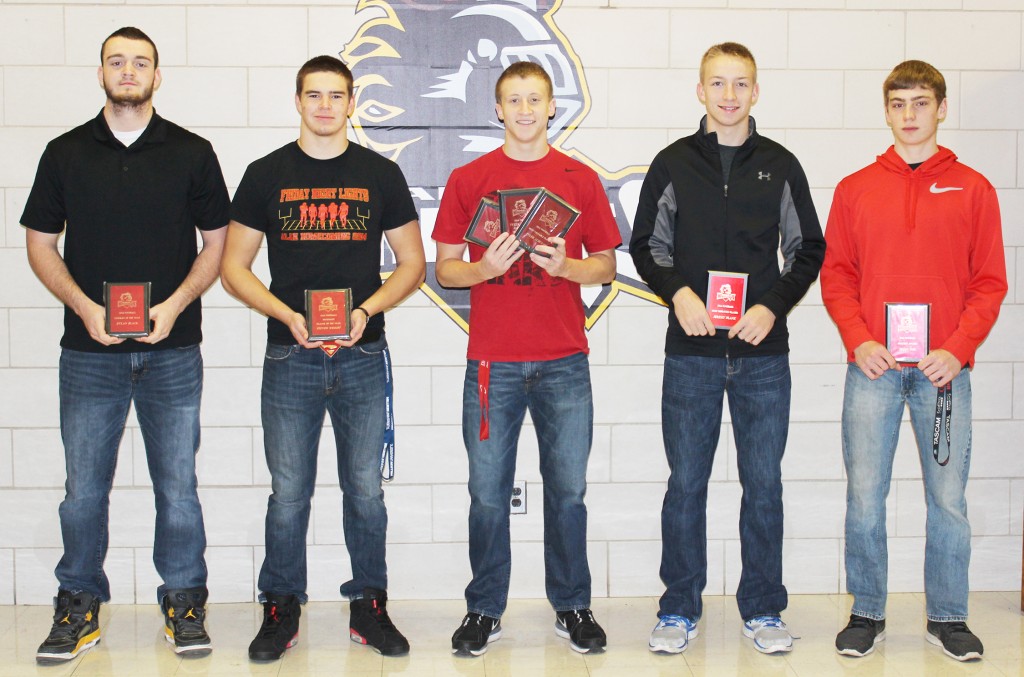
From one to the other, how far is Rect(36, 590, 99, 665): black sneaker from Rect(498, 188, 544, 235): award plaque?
5.88 ft

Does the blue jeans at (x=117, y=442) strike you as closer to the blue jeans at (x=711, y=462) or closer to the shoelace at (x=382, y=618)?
the shoelace at (x=382, y=618)

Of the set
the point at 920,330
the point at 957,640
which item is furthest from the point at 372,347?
the point at 957,640

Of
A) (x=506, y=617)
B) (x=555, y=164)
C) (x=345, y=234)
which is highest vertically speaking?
(x=555, y=164)

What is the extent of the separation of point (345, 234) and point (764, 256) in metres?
1.31

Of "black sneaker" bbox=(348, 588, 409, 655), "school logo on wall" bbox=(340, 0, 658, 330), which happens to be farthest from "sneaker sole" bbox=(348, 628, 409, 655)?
"school logo on wall" bbox=(340, 0, 658, 330)

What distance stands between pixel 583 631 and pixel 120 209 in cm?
196

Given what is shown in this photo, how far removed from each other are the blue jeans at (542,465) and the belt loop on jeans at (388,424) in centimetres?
26

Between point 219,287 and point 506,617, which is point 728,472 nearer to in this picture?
point 506,617

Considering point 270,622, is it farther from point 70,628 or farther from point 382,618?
point 70,628

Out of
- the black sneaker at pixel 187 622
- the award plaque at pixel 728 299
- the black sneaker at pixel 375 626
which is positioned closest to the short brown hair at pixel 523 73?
the award plaque at pixel 728 299

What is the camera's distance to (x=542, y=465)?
3.26 m

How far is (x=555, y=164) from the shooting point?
318 centimetres

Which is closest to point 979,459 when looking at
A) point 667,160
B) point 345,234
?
point 667,160

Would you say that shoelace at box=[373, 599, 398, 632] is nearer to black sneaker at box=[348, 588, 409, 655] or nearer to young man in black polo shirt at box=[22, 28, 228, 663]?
black sneaker at box=[348, 588, 409, 655]
